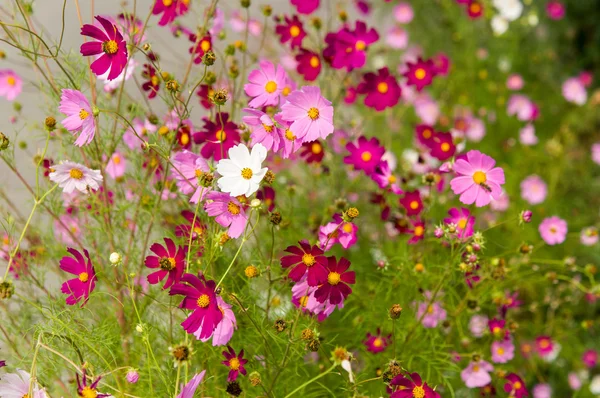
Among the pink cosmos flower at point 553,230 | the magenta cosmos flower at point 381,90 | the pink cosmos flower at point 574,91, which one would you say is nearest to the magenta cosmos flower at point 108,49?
Result: the magenta cosmos flower at point 381,90

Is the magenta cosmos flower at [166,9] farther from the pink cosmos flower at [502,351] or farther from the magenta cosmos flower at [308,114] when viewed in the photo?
the pink cosmos flower at [502,351]

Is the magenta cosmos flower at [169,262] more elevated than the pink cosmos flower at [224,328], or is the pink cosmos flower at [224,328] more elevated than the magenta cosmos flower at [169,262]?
the magenta cosmos flower at [169,262]

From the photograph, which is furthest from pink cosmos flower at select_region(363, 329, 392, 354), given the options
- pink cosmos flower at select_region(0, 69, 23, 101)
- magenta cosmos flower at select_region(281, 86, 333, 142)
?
pink cosmos flower at select_region(0, 69, 23, 101)

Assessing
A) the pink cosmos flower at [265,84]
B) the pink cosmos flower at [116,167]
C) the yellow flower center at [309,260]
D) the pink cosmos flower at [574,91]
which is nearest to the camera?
the yellow flower center at [309,260]

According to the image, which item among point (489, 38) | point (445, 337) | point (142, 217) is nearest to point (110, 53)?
point (142, 217)

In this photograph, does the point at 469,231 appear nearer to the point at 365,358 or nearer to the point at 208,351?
the point at 365,358

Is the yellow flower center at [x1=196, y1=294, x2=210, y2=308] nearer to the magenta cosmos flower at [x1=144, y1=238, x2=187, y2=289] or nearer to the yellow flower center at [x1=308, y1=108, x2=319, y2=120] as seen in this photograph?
the magenta cosmos flower at [x1=144, y1=238, x2=187, y2=289]

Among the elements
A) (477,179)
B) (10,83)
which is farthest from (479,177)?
(10,83)
